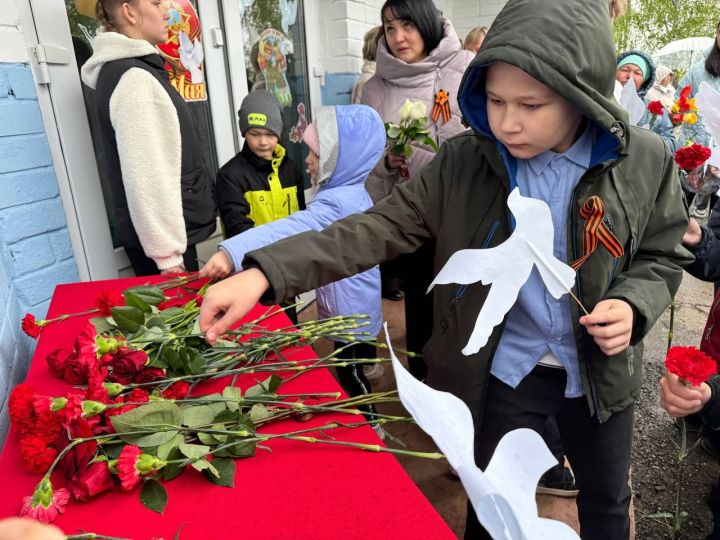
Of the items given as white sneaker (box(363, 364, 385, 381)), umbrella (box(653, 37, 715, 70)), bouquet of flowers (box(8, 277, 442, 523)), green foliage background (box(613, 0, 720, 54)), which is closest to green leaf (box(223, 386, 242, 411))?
bouquet of flowers (box(8, 277, 442, 523))

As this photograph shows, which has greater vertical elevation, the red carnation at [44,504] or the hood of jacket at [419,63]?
the hood of jacket at [419,63]

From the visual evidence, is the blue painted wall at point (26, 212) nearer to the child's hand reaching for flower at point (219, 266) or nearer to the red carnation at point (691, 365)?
the child's hand reaching for flower at point (219, 266)

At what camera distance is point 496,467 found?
0.49m

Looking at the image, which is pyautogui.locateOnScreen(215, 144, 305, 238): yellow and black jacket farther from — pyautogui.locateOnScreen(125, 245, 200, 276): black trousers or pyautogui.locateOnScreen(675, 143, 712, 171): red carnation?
pyautogui.locateOnScreen(675, 143, 712, 171): red carnation

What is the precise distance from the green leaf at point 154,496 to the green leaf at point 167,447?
36 mm

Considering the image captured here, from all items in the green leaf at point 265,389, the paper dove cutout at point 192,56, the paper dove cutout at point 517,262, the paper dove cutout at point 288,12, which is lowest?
the green leaf at point 265,389

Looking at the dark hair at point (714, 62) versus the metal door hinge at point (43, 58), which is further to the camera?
the dark hair at point (714, 62)

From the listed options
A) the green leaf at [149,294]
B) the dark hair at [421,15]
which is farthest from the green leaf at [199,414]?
the dark hair at [421,15]

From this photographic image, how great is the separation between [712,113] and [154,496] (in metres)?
1.79

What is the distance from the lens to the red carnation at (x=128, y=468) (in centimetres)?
71

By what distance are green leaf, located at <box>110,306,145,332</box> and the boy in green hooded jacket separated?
1.01 ft

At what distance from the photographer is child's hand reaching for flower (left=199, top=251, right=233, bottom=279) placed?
127 cm

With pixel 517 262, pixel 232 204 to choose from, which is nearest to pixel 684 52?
pixel 232 204

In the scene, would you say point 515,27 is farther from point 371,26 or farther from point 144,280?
point 371,26
